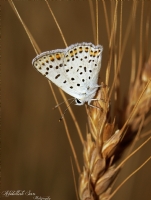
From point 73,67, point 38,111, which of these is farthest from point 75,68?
point 38,111

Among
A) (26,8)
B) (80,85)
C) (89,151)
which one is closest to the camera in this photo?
(89,151)

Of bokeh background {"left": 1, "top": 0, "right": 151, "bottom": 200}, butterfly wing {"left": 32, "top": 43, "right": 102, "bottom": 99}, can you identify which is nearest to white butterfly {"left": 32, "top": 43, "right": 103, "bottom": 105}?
butterfly wing {"left": 32, "top": 43, "right": 102, "bottom": 99}

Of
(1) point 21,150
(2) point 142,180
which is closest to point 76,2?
(1) point 21,150

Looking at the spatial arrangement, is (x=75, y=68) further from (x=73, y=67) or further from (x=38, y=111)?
(x=38, y=111)

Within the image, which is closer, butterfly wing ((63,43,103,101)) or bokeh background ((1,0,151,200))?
butterfly wing ((63,43,103,101))

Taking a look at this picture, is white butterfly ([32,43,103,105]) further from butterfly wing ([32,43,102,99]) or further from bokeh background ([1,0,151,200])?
bokeh background ([1,0,151,200])

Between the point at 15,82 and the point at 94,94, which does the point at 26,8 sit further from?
the point at 94,94

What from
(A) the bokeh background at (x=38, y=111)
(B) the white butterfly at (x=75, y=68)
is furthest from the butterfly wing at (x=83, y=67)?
(A) the bokeh background at (x=38, y=111)
